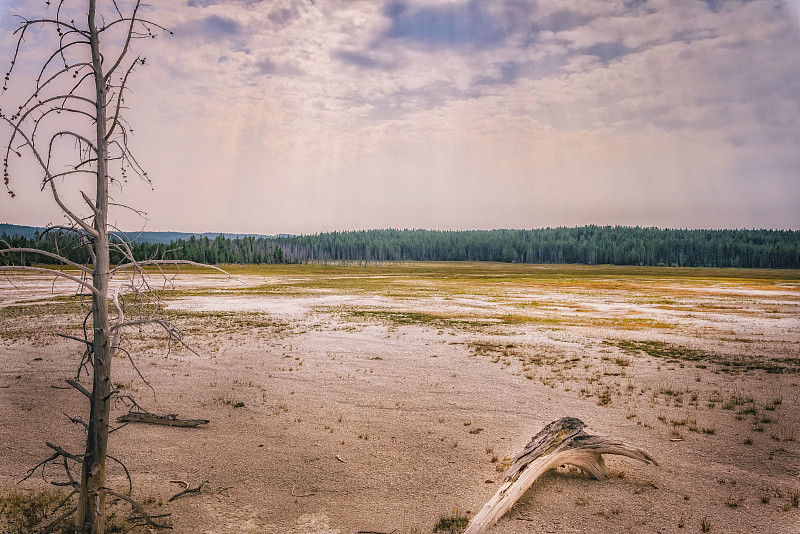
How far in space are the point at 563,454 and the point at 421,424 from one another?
4.42 meters

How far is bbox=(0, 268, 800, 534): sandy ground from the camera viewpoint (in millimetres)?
8773

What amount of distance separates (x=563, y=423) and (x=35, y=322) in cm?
3442

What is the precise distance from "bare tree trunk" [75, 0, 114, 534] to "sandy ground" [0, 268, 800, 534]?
156cm

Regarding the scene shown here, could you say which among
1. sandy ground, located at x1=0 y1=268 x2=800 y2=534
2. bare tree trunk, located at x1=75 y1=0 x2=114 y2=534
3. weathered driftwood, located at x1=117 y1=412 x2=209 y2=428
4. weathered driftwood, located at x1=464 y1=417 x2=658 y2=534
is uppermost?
bare tree trunk, located at x1=75 y1=0 x2=114 y2=534

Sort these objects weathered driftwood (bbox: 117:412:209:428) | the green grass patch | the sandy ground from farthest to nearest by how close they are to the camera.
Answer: the green grass patch
weathered driftwood (bbox: 117:412:209:428)
the sandy ground

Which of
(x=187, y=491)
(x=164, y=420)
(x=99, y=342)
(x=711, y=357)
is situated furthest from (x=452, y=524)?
(x=711, y=357)

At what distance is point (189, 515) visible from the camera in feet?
27.8

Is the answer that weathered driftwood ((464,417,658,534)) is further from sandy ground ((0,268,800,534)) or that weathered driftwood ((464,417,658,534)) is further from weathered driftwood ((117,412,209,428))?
weathered driftwood ((117,412,209,428))

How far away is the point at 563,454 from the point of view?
977 centimetres

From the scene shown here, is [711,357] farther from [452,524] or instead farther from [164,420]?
[164,420]

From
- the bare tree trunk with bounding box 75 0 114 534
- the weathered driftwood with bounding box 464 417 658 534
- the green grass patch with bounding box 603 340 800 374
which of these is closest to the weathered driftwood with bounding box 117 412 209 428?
the bare tree trunk with bounding box 75 0 114 534

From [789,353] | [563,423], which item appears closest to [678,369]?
[789,353]

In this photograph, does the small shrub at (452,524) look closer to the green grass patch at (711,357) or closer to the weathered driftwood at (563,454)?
the weathered driftwood at (563,454)

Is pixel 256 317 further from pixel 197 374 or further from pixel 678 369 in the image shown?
pixel 678 369
